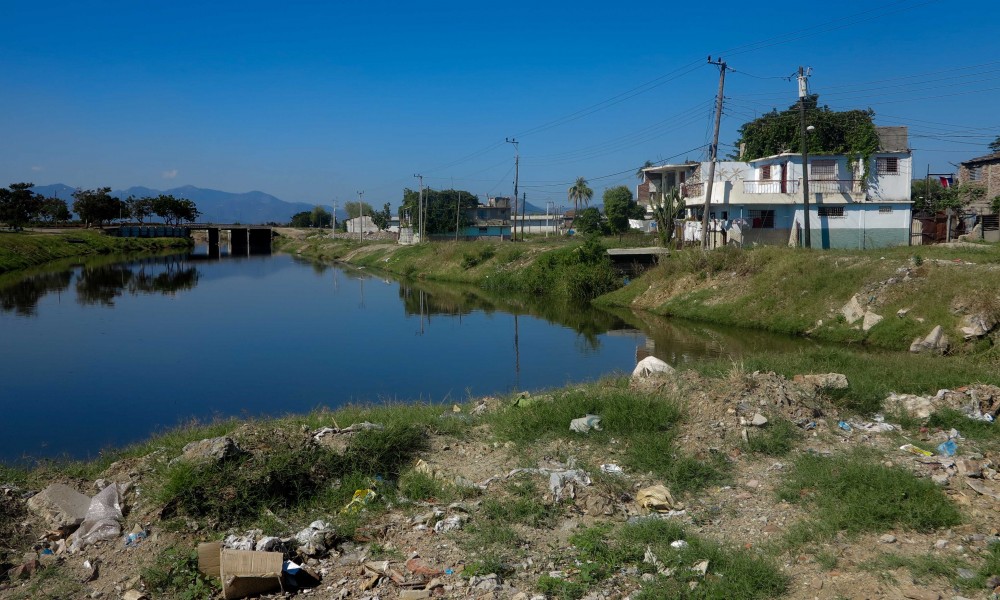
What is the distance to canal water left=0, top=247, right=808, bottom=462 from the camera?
49.1 feet

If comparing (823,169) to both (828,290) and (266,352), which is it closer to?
(828,290)

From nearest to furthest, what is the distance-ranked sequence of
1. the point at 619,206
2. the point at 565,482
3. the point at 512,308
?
the point at 565,482 → the point at 512,308 → the point at 619,206

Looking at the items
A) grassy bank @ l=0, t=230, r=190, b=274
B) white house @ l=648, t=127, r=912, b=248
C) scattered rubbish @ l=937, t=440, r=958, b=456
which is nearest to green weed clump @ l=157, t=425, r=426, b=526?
→ scattered rubbish @ l=937, t=440, r=958, b=456

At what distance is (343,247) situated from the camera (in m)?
88.8

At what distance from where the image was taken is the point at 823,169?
126 ft

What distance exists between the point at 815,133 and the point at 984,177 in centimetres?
1191

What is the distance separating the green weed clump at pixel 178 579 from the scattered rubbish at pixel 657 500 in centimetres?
422

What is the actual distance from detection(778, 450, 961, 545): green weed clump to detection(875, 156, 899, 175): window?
34461mm

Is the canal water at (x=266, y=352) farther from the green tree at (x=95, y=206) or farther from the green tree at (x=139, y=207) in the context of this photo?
the green tree at (x=139, y=207)

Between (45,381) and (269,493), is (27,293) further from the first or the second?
(269,493)

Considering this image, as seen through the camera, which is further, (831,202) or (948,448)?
(831,202)

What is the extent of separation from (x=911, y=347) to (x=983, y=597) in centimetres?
1594

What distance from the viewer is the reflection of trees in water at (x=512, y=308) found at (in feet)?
94.3

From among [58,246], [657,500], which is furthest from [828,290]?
[58,246]
